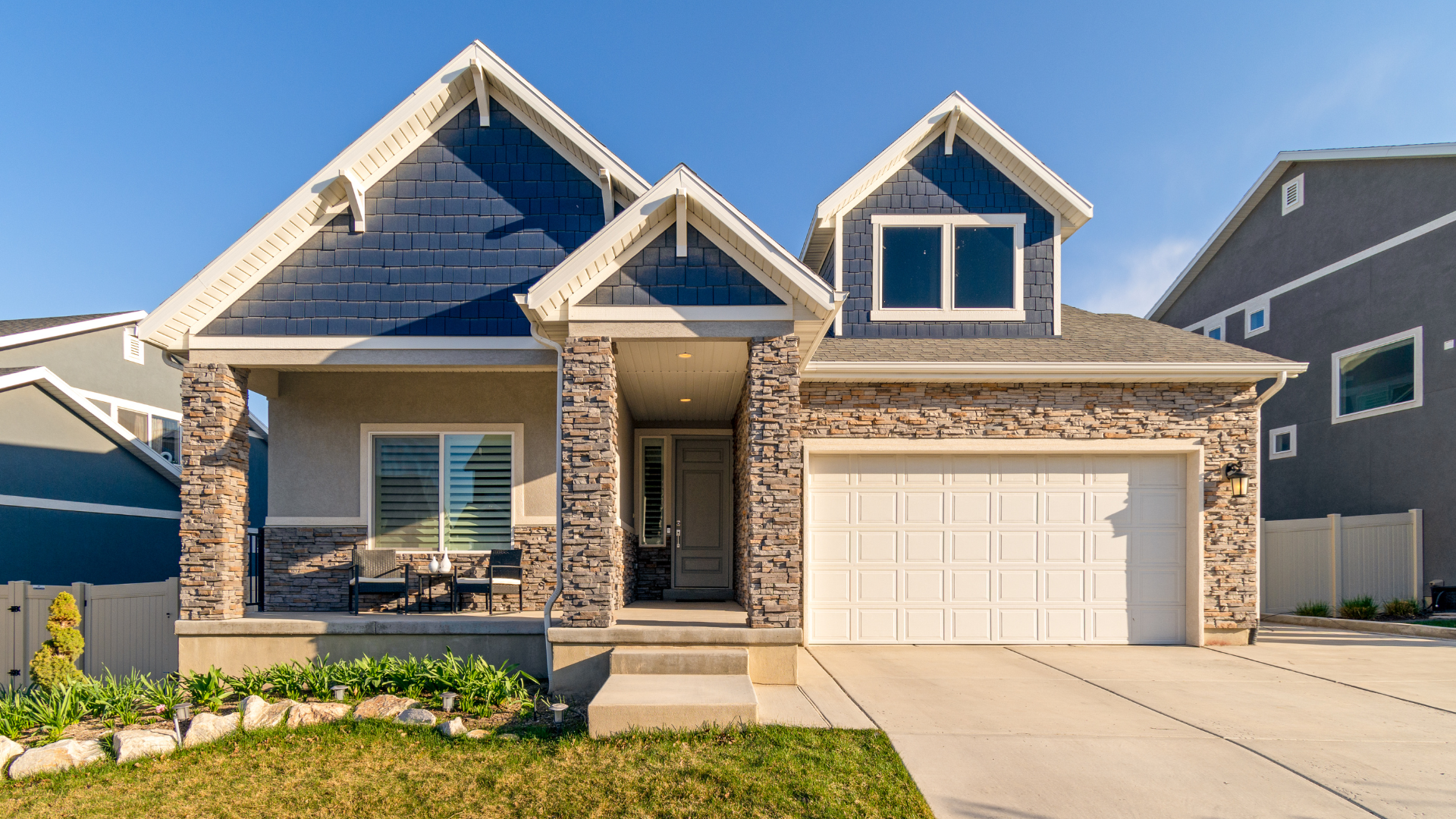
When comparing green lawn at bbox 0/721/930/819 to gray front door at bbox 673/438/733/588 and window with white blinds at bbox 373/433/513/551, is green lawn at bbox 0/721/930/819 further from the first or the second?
gray front door at bbox 673/438/733/588

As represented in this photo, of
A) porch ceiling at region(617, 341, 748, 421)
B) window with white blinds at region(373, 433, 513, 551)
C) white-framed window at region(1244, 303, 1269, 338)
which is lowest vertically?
window with white blinds at region(373, 433, 513, 551)

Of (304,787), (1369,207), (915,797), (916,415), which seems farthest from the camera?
(1369,207)

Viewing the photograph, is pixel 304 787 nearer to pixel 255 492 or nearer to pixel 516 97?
pixel 516 97

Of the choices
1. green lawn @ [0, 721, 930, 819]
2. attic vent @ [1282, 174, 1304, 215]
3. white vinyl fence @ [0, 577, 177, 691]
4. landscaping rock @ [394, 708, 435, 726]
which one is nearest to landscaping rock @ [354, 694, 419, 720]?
landscaping rock @ [394, 708, 435, 726]

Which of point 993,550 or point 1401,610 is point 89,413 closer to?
point 993,550

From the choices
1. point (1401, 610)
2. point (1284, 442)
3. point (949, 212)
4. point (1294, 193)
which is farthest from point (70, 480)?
point (1294, 193)

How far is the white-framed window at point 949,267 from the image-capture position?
36.0 feet

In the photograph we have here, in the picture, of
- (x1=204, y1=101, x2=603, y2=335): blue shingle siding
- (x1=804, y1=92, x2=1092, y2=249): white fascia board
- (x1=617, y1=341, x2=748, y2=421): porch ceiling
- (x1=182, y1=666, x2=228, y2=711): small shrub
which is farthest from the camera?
(x1=804, y1=92, x2=1092, y2=249): white fascia board

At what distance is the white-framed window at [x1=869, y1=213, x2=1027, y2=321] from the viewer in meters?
11.0

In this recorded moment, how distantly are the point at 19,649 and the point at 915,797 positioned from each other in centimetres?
904

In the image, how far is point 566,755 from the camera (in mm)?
5227

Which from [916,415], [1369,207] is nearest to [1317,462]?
[1369,207]

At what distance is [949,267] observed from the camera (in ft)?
36.2

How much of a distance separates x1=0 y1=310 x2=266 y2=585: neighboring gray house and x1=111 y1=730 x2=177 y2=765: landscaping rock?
7865 millimetres
